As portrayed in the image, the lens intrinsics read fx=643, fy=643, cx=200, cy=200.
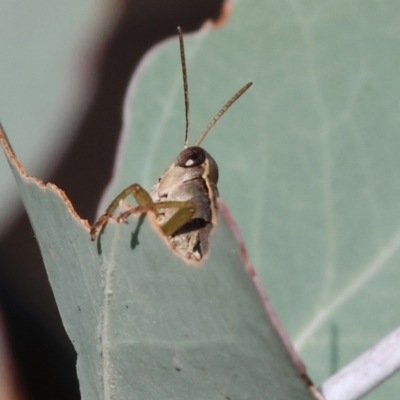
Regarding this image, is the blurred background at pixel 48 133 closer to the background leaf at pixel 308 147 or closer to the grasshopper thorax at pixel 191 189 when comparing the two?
the background leaf at pixel 308 147

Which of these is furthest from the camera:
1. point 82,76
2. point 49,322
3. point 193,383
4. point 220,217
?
point 82,76

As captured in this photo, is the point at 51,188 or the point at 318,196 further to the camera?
the point at 318,196

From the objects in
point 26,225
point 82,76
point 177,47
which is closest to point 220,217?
point 177,47

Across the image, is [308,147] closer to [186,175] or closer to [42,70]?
[186,175]

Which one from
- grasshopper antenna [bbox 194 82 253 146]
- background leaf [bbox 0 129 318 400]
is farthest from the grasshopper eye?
background leaf [bbox 0 129 318 400]

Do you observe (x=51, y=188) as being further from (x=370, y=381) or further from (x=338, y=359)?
(x=338, y=359)

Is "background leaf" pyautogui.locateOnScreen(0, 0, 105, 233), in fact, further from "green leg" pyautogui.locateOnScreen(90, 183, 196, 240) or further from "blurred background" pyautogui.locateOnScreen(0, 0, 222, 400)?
"green leg" pyautogui.locateOnScreen(90, 183, 196, 240)

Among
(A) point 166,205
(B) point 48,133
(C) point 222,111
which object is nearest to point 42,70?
(B) point 48,133
